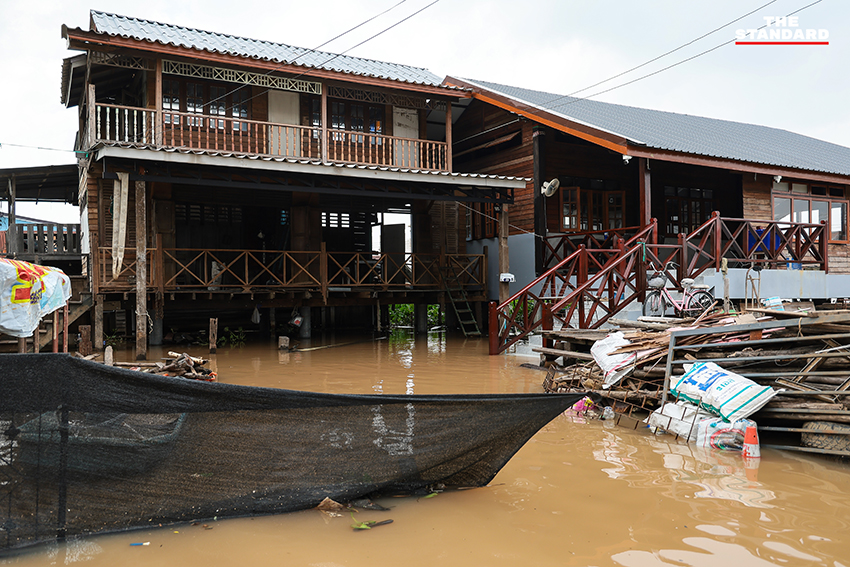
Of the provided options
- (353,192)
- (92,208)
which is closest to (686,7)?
(353,192)

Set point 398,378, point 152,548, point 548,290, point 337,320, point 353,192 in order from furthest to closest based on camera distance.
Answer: point 337,320 → point 548,290 → point 353,192 → point 398,378 → point 152,548

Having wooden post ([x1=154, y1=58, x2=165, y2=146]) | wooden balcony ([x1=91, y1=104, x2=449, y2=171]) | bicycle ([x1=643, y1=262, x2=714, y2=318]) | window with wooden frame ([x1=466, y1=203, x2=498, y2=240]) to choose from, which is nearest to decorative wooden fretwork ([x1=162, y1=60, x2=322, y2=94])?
wooden post ([x1=154, y1=58, x2=165, y2=146])

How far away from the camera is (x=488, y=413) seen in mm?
4105

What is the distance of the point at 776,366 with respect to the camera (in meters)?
6.00

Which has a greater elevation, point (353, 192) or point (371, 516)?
point (353, 192)

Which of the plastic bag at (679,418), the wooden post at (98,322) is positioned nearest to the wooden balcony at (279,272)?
the wooden post at (98,322)

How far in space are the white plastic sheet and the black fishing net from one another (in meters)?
3.09

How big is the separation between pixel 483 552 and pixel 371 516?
789 mm

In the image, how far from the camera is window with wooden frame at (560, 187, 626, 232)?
16500 millimetres

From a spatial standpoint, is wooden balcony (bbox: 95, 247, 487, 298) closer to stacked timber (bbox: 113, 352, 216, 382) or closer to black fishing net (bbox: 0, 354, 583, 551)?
stacked timber (bbox: 113, 352, 216, 382)

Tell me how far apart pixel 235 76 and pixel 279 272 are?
5.15m

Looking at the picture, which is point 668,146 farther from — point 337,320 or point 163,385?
point 163,385

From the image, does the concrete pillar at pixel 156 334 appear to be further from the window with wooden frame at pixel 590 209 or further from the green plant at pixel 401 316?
the window with wooden frame at pixel 590 209

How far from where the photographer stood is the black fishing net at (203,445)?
3287mm
